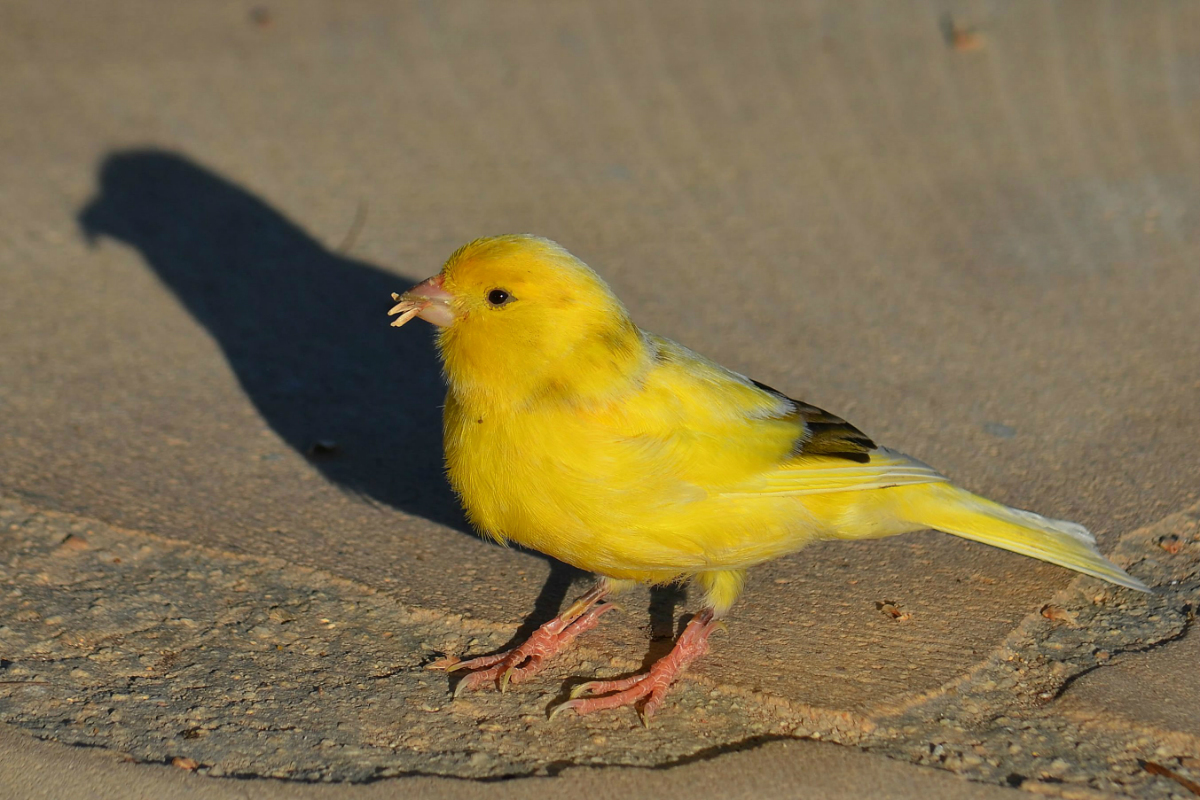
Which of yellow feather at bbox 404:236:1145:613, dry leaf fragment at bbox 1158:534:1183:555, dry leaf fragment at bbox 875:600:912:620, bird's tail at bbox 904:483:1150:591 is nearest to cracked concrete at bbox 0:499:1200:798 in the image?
dry leaf fragment at bbox 1158:534:1183:555

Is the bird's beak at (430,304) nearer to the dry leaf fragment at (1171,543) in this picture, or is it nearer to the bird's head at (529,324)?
the bird's head at (529,324)

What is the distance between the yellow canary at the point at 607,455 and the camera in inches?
122

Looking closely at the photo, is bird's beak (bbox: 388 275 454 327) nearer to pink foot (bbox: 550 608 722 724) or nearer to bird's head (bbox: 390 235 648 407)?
bird's head (bbox: 390 235 648 407)

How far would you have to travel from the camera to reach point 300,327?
5.26 meters

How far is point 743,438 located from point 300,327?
102 inches

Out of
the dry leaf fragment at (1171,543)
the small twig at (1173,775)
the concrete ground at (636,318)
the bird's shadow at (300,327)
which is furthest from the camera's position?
the bird's shadow at (300,327)

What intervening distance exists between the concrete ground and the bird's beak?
2.93 ft

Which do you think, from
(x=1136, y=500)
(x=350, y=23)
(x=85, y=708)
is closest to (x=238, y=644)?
(x=85, y=708)

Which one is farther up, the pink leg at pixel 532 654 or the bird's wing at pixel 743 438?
the bird's wing at pixel 743 438

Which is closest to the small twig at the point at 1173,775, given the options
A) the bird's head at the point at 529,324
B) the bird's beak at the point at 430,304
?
the bird's head at the point at 529,324

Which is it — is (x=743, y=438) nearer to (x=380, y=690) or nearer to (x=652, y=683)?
(x=652, y=683)

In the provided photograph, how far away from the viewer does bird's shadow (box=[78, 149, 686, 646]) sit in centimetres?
434

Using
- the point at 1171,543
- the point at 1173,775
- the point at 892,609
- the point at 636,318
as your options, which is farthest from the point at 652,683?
the point at 636,318

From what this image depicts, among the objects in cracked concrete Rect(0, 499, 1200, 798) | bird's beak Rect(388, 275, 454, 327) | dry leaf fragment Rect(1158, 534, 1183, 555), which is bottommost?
cracked concrete Rect(0, 499, 1200, 798)
